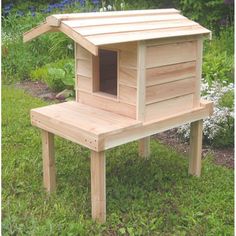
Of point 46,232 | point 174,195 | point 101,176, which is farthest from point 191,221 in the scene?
point 46,232

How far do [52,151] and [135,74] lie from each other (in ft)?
3.12

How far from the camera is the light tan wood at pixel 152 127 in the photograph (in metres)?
3.06

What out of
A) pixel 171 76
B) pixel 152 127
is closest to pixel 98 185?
pixel 152 127

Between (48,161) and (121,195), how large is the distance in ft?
2.01

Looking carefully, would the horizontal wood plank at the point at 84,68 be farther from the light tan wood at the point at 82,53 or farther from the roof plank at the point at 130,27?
the roof plank at the point at 130,27

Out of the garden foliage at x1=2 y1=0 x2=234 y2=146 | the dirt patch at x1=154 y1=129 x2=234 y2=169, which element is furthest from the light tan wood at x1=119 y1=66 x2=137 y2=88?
the garden foliage at x1=2 y1=0 x2=234 y2=146

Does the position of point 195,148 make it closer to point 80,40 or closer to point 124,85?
point 124,85

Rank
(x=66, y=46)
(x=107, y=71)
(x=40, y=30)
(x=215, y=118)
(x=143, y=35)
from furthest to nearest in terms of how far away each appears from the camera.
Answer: (x=66, y=46)
(x=215, y=118)
(x=107, y=71)
(x=40, y=30)
(x=143, y=35)

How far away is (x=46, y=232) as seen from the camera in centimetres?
309

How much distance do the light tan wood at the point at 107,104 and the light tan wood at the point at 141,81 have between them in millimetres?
47

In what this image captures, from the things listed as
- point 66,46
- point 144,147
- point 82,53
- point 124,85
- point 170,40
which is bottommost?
point 144,147

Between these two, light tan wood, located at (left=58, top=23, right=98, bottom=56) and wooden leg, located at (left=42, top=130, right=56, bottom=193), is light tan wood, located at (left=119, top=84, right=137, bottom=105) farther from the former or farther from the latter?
wooden leg, located at (left=42, top=130, right=56, bottom=193)

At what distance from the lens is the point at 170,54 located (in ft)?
10.9

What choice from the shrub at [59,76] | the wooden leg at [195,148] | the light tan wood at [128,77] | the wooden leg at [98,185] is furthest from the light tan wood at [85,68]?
the shrub at [59,76]
